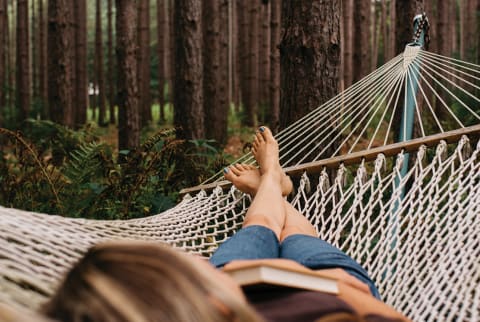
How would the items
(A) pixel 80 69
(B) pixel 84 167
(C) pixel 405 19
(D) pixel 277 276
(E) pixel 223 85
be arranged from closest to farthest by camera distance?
1. (D) pixel 277 276
2. (B) pixel 84 167
3. (C) pixel 405 19
4. (E) pixel 223 85
5. (A) pixel 80 69

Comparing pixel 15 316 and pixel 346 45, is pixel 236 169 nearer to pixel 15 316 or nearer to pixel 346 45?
pixel 15 316

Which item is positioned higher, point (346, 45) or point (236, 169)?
point (346, 45)

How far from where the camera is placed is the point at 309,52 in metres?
2.89

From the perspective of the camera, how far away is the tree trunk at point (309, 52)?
2891 millimetres

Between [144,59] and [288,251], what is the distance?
931 centimetres

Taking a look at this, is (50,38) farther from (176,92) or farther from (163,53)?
(163,53)

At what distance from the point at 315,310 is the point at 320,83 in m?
1.92

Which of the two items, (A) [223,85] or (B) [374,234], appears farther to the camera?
(A) [223,85]

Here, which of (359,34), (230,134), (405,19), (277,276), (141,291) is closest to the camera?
(141,291)

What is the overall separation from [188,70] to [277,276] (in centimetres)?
426

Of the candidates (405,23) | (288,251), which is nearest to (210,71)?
(405,23)

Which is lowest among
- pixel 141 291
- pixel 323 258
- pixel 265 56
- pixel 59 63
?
pixel 323 258

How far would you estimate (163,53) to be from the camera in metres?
10.7

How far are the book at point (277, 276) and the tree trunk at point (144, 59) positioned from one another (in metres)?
7.45
